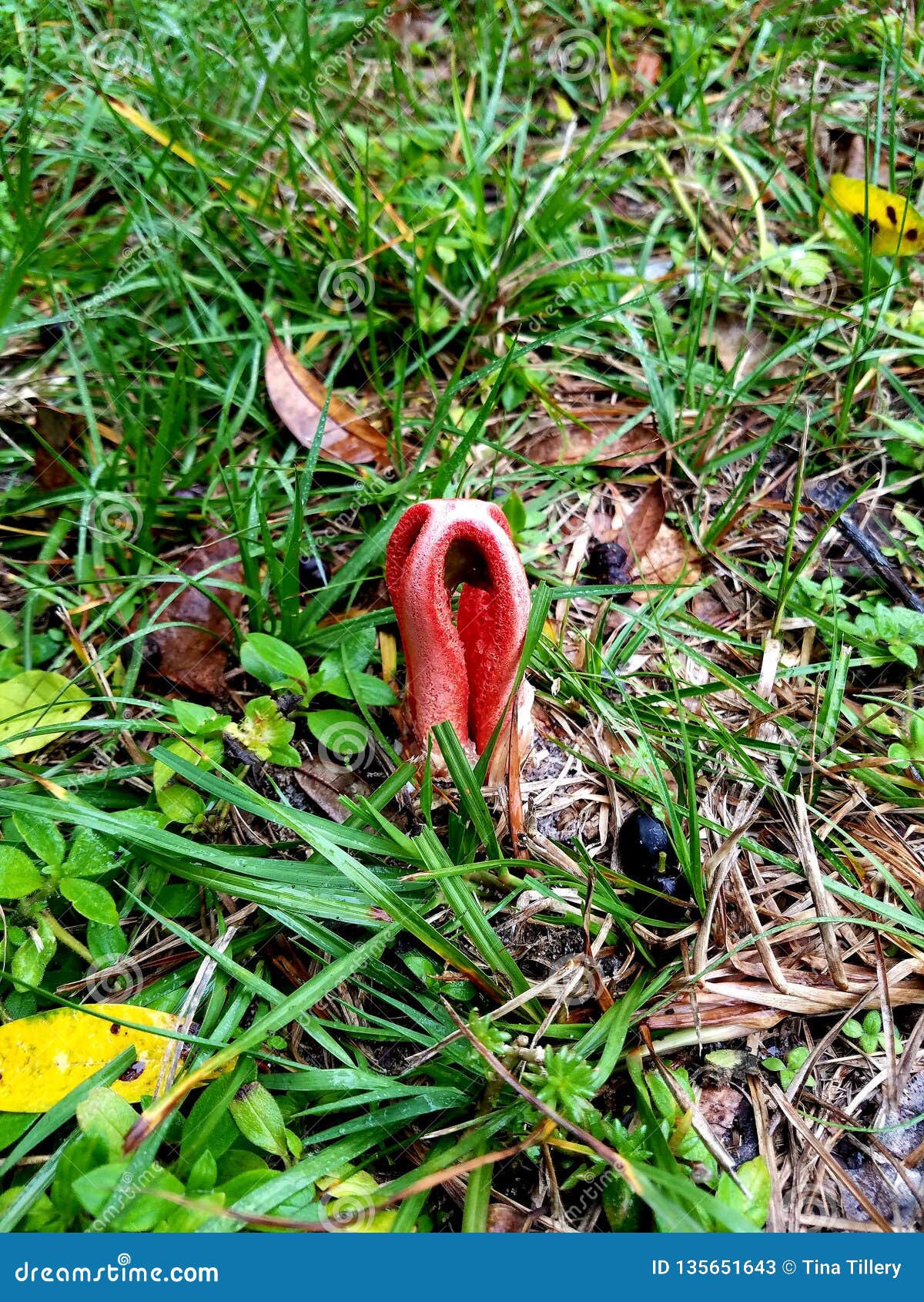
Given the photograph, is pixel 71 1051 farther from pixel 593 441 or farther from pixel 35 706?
pixel 593 441

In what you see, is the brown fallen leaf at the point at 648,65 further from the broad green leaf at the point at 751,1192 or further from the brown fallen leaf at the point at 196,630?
the broad green leaf at the point at 751,1192

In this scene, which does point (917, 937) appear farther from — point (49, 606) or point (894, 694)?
point (49, 606)

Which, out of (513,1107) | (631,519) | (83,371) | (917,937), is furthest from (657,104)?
(513,1107)
